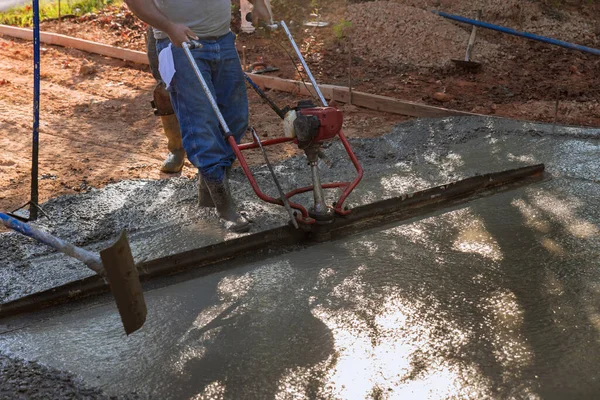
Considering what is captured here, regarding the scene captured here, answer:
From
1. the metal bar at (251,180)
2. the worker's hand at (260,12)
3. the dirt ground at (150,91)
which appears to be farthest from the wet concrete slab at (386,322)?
the dirt ground at (150,91)

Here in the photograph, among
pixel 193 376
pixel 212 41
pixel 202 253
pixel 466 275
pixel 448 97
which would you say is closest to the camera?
pixel 193 376

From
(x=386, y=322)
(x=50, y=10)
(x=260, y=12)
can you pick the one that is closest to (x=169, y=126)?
(x=260, y=12)

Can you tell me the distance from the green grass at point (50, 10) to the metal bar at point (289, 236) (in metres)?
9.09

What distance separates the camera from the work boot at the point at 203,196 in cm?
471

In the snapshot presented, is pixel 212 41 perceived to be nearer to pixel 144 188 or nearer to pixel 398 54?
pixel 144 188

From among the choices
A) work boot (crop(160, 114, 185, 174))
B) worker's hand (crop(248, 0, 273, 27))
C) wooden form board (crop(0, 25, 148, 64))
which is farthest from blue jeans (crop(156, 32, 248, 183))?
wooden form board (crop(0, 25, 148, 64))

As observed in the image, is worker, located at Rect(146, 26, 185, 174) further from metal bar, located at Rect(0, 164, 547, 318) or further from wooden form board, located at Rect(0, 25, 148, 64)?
wooden form board, located at Rect(0, 25, 148, 64)

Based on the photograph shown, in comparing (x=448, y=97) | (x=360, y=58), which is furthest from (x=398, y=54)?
(x=448, y=97)

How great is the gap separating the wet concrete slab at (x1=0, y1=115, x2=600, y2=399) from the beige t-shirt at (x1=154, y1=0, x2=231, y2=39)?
4.75ft

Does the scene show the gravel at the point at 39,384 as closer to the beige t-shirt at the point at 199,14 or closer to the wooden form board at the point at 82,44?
the beige t-shirt at the point at 199,14

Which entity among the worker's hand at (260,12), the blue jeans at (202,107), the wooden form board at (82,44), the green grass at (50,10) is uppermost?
the worker's hand at (260,12)

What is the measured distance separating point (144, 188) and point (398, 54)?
4.79 meters

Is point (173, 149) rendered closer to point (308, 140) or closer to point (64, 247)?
point (308, 140)

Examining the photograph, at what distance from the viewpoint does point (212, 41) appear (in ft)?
14.2
